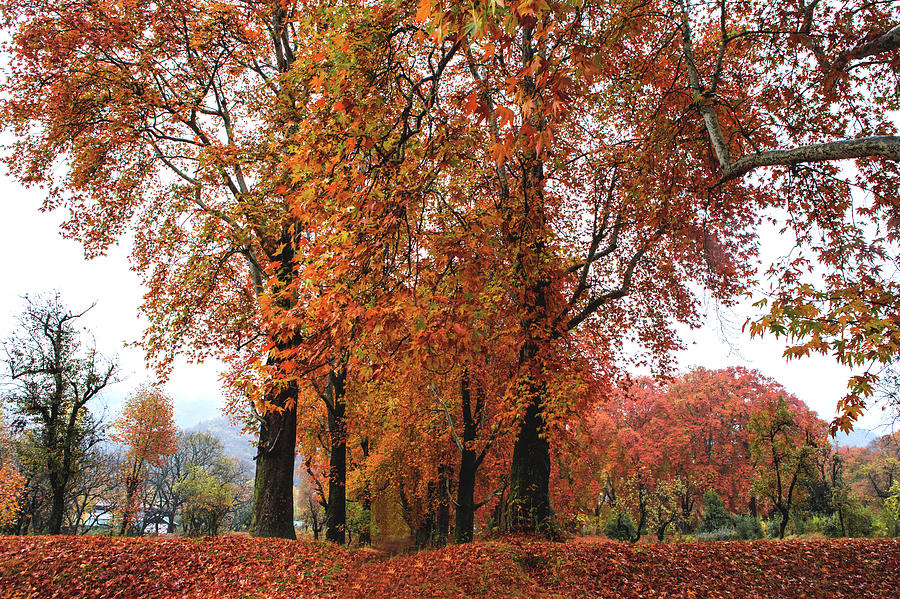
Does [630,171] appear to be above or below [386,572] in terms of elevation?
above

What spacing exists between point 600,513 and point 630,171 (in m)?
30.6

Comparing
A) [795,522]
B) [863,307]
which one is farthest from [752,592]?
[795,522]

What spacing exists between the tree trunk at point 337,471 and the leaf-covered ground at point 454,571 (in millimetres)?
6143

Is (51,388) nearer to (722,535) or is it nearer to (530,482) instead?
(530,482)

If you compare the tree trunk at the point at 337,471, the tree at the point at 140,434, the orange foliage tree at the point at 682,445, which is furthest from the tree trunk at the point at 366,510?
the tree at the point at 140,434

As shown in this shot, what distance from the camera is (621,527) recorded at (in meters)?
27.6

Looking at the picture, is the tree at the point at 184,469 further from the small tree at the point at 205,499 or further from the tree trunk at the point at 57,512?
the tree trunk at the point at 57,512

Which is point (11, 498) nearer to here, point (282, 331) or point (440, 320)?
point (282, 331)

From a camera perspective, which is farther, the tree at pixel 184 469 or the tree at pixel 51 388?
the tree at pixel 184 469

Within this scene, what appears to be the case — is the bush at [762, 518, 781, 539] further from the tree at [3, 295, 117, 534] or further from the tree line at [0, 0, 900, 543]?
the tree at [3, 295, 117, 534]

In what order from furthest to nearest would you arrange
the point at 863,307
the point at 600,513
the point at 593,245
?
the point at 600,513
the point at 593,245
the point at 863,307

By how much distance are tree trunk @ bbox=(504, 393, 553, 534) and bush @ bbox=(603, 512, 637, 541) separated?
2202cm

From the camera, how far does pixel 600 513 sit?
107 ft

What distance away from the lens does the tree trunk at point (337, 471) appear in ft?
50.1
